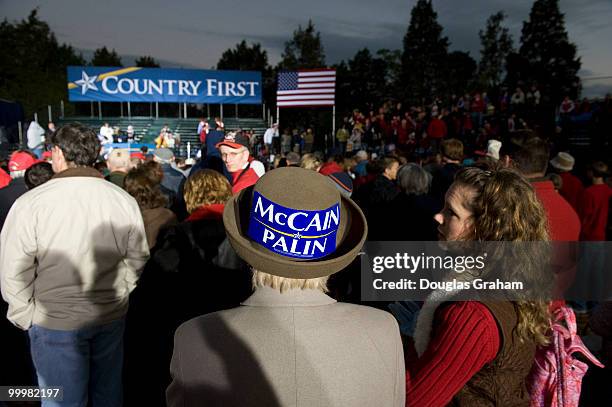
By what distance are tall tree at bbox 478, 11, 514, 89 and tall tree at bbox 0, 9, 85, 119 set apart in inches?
2213

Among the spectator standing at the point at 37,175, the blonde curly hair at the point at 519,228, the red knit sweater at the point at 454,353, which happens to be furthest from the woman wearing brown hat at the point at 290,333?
the spectator standing at the point at 37,175

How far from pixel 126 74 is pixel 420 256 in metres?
31.0

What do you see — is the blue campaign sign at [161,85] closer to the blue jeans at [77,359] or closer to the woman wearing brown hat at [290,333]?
the blue jeans at [77,359]

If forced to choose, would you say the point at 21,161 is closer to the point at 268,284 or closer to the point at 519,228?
the point at 268,284

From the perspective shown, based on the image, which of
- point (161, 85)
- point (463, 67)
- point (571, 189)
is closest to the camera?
point (571, 189)

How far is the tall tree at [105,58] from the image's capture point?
Result: 67.8 m

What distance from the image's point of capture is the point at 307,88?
62.7 ft

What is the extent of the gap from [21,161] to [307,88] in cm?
1470

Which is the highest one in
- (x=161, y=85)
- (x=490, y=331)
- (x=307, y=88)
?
(x=161, y=85)

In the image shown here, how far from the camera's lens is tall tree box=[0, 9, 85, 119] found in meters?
42.6

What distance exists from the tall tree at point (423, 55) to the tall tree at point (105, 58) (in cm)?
4459

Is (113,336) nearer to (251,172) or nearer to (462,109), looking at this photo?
(251,172)

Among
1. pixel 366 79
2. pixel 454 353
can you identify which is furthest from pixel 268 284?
pixel 366 79

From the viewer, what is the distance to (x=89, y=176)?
8.17ft
